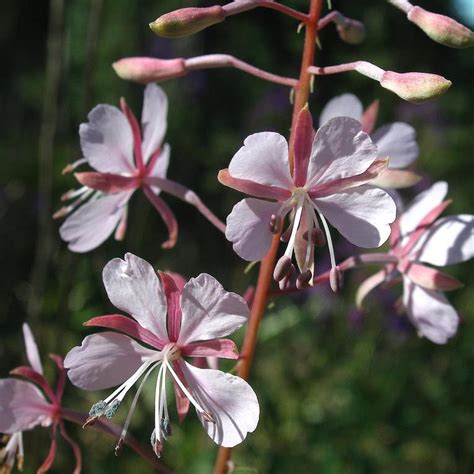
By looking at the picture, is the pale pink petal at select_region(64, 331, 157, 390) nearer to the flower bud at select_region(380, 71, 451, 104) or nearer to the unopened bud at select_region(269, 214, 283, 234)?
the unopened bud at select_region(269, 214, 283, 234)

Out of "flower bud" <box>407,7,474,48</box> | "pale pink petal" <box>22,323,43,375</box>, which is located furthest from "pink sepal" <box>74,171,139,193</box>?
"flower bud" <box>407,7,474,48</box>

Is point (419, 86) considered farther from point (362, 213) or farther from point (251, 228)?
point (251, 228)

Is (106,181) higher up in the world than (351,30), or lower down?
lower down

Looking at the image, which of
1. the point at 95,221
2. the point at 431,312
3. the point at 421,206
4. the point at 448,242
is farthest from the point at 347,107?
the point at 95,221

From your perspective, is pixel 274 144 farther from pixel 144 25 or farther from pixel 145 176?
pixel 144 25

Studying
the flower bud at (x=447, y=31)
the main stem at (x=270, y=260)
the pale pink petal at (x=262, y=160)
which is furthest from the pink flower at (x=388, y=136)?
the pale pink petal at (x=262, y=160)

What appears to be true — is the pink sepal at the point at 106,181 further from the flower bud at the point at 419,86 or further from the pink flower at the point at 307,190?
the flower bud at the point at 419,86
